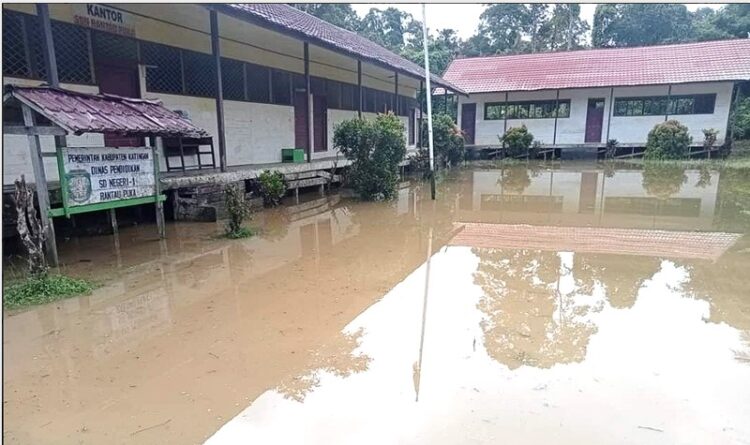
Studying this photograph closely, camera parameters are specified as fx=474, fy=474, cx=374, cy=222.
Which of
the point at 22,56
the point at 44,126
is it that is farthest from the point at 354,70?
the point at 44,126

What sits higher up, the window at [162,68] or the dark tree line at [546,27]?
the dark tree line at [546,27]

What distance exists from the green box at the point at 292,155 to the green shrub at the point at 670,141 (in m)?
16.4

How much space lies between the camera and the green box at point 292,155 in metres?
12.8

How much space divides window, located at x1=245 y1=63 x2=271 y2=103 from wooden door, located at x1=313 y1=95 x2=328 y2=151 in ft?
8.25

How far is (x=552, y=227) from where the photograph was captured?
8.51 metres

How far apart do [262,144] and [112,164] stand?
6.28 meters

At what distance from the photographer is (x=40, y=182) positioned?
17.8ft

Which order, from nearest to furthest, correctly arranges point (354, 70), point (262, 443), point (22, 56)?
point (262, 443) → point (22, 56) → point (354, 70)

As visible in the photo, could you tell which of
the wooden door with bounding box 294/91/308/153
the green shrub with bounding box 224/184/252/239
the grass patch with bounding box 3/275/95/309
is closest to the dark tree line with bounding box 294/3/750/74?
the wooden door with bounding box 294/91/308/153

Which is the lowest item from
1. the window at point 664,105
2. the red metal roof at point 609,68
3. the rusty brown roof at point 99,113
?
the rusty brown roof at point 99,113

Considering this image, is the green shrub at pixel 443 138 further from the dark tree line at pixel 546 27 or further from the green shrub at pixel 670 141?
the dark tree line at pixel 546 27

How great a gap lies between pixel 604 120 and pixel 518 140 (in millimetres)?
4774

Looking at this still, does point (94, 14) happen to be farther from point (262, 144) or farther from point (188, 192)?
point (262, 144)

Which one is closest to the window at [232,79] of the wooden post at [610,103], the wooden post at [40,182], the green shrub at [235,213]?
the green shrub at [235,213]
